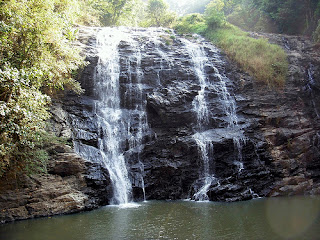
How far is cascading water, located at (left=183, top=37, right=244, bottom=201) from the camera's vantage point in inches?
621

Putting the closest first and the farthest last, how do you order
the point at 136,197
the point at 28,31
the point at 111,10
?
the point at 28,31 → the point at 136,197 → the point at 111,10

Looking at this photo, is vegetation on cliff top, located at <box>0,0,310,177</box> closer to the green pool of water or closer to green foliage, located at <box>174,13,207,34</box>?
green foliage, located at <box>174,13,207,34</box>

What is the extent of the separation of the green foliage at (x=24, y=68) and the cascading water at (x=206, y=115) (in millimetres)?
9191

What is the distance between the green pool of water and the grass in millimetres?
10580

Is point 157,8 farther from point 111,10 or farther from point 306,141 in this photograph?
point 306,141

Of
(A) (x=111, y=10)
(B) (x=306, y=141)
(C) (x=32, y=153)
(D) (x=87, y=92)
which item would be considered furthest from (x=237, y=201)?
(A) (x=111, y=10)

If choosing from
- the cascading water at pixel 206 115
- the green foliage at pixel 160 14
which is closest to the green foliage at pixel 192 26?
the green foliage at pixel 160 14

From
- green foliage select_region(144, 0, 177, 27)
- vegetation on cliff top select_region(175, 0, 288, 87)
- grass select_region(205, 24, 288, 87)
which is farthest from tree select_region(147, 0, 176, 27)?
grass select_region(205, 24, 288, 87)

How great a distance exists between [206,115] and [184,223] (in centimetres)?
969

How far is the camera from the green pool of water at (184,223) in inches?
337

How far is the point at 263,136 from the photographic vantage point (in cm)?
1709

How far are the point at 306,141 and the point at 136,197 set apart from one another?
37.9 feet

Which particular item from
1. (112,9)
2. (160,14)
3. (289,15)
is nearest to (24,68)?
(112,9)

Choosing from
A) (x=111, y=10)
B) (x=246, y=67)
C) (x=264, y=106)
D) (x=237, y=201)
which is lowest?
(x=237, y=201)
